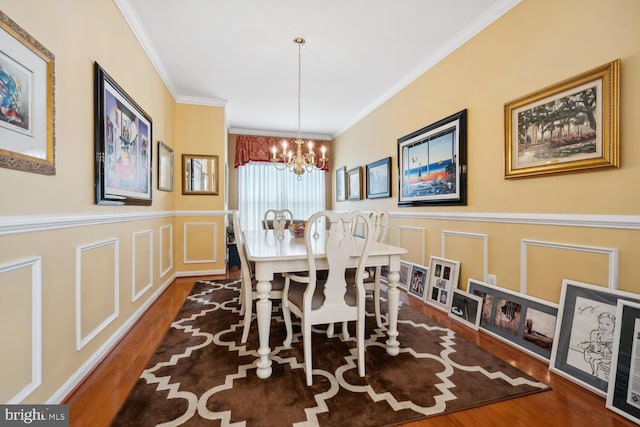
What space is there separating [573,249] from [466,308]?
37.4 inches

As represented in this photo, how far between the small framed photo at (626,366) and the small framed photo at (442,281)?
4.03 ft

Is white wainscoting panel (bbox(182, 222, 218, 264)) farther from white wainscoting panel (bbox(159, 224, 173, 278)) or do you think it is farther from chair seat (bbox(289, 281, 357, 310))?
chair seat (bbox(289, 281, 357, 310))

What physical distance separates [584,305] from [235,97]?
14.2ft

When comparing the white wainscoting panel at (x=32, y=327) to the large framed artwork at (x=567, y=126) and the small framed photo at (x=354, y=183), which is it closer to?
the large framed artwork at (x=567, y=126)

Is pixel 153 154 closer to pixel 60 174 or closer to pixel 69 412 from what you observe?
pixel 60 174

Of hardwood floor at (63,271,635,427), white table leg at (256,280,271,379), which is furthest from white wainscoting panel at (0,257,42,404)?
white table leg at (256,280,271,379)

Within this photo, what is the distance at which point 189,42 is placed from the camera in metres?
2.77

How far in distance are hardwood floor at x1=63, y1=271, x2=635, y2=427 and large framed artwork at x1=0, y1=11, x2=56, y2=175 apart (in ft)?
3.93

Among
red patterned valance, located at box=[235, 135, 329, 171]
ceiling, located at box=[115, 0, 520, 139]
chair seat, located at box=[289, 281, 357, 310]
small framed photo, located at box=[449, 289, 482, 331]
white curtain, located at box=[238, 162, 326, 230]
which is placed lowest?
small framed photo, located at box=[449, 289, 482, 331]

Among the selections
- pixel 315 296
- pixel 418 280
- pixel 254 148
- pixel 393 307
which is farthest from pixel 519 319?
pixel 254 148

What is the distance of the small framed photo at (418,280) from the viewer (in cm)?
303

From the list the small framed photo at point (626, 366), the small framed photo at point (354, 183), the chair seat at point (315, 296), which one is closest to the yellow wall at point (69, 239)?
the chair seat at point (315, 296)

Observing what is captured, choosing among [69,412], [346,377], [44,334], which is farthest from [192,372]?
[346,377]

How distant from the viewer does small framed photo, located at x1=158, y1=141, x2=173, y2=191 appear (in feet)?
10.9
